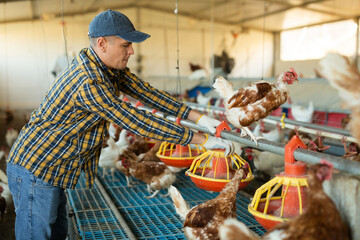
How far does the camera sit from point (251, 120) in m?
2.12

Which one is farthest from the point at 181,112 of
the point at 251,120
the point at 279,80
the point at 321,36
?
the point at 321,36

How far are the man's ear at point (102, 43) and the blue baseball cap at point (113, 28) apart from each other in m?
0.03

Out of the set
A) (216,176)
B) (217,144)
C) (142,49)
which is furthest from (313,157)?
(142,49)

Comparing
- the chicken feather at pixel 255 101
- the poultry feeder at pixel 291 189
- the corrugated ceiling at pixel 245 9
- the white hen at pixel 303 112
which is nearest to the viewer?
the poultry feeder at pixel 291 189

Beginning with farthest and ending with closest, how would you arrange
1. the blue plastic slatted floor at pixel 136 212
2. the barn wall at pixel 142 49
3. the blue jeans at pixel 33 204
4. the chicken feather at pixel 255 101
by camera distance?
1. the barn wall at pixel 142 49
2. the blue plastic slatted floor at pixel 136 212
3. the chicken feather at pixel 255 101
4. the blue jeans at pixel 33 204

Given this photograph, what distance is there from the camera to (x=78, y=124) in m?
1.79

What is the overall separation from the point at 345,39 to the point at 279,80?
23.9ft

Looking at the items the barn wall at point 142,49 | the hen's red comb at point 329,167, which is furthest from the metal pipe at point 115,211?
the barn wall at point 142,49

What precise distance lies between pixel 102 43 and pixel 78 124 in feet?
1.40

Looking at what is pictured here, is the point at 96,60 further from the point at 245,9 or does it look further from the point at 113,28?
the point at 245,9

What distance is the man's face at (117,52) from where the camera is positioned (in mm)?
1756

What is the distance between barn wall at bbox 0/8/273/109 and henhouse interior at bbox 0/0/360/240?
3 centimetres

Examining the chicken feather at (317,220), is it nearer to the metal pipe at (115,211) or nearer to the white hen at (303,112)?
the metal pipe at (115,211)

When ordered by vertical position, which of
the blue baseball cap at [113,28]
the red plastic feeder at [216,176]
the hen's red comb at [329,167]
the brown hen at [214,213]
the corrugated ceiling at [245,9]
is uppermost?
the corrugated ceiling at [245,9]
